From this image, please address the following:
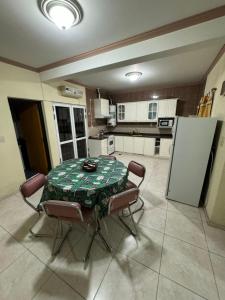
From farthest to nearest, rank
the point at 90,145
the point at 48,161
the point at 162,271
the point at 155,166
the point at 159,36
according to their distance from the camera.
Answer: the point at 90,145 < the point at 155,166 < the point at 48,161 < the point at 159,36 < the point at 162,271

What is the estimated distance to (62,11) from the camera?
1.29 m

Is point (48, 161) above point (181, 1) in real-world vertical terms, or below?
below

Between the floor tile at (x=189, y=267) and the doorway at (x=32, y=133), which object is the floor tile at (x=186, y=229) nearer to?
the floor tile at (x=189, y=267)

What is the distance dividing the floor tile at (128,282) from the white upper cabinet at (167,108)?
437cm

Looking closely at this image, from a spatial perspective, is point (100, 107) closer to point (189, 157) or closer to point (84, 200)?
point (189, 157)

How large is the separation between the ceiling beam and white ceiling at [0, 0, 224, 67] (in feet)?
0.43

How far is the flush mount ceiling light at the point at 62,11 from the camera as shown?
1.23 meters

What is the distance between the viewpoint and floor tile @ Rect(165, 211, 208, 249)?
1680 millimetres

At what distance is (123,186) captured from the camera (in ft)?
5.85

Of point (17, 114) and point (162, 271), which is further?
point (17, 114)

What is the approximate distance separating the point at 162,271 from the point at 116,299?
53 centimetres

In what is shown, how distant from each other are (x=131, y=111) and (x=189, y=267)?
4707 mm

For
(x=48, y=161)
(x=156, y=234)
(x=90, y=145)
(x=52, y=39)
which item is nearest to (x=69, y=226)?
(x=156, y=234)

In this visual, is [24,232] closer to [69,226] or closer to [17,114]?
[69,226]
